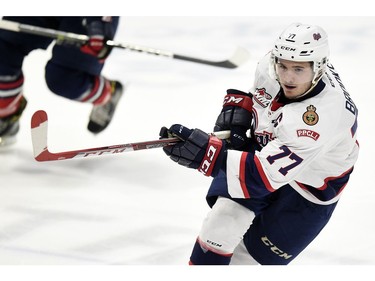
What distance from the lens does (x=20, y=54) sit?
4004mm

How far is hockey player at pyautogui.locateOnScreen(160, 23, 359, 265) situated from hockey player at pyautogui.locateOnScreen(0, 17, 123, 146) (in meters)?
1.11

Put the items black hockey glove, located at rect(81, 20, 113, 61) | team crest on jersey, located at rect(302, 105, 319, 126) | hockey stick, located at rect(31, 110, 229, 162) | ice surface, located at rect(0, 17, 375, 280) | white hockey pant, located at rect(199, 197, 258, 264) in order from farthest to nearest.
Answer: black hockey glove, located at rect(81, 20, 113, 61), ice surface, located at rect(0, 17, 375, 280), white hockey pant, located at rect(199, 197, 258, 264), hockey stick, located at rect(31, 110, 229, 162), team crest on jersey, located at rect(302, 105, 319, 126)

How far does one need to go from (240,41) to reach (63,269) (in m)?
3.06

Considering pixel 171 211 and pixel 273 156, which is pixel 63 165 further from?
pixel 273 156

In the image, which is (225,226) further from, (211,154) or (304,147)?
(304,147)

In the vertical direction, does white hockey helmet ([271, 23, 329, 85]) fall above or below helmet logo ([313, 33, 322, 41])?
below

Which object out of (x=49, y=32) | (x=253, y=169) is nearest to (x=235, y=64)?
(x=49, y=32)

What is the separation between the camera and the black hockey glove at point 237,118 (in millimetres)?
2922

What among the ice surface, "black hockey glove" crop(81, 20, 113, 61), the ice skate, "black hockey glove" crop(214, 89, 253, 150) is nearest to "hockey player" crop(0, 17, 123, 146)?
"black hockey glove" crop(81, 20, 113, 61)

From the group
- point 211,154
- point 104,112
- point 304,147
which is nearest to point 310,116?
point 304,147

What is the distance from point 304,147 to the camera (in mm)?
2516

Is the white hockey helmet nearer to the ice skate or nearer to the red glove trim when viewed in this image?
the red glove trim

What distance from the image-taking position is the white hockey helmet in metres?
2.51

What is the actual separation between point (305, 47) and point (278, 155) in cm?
32
